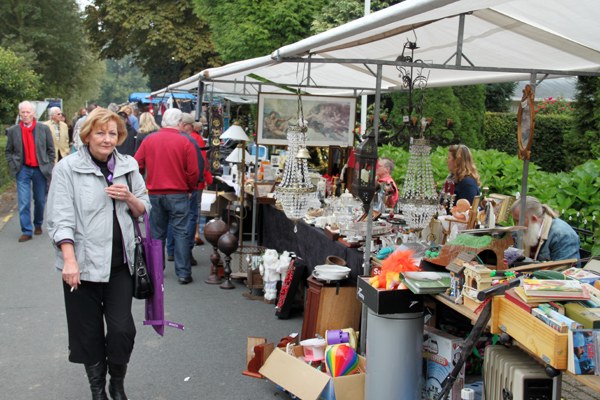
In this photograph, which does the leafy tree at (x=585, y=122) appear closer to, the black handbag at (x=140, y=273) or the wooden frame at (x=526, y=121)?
the wooden frame at (x=526, y=121)

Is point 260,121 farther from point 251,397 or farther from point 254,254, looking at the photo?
point 251,397

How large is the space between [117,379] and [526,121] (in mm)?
3482

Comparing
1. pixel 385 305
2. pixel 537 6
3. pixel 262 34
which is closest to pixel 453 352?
pixel 385 305

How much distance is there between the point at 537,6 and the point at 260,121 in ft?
13.9

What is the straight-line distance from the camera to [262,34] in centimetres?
1723

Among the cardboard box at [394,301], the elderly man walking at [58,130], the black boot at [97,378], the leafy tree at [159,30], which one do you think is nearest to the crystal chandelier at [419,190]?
the cardboard box at [394,301]

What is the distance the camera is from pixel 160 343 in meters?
5.58

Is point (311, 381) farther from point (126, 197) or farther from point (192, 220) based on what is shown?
point (192, 220)

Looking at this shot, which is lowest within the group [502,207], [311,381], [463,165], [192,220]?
[311,381]

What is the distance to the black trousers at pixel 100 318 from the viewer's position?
12.5 ft

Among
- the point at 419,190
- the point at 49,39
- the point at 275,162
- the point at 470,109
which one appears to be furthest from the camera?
the point at 49,39

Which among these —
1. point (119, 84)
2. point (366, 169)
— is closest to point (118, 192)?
point (366, 169)

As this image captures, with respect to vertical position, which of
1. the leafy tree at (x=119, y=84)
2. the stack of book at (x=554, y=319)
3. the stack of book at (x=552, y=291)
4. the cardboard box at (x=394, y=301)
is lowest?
the cardboard box at (x=394, y=301)

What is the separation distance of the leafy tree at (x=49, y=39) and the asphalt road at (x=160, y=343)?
26654 mm
